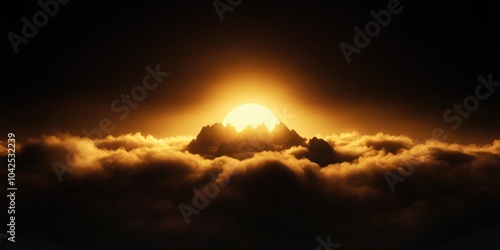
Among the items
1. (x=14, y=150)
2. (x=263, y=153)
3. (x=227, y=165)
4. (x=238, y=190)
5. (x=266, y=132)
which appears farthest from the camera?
(x=266, y=132)

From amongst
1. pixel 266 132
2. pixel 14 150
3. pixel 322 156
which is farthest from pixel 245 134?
pixel 14 150

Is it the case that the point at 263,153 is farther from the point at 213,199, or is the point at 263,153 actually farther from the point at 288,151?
the point at 213,199

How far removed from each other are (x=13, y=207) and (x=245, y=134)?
481ft

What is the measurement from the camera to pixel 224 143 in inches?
7869

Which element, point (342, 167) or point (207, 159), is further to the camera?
point (207, 159)

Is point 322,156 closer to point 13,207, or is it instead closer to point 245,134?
point 245,134

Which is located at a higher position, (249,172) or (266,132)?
(266,132)

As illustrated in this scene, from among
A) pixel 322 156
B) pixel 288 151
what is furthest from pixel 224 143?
pixel 322 156

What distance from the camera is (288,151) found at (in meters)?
194

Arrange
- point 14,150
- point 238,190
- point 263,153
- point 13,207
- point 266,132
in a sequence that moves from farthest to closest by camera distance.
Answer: point 266,132
point 263,153
point 238,190
point 14,150
point 13,207

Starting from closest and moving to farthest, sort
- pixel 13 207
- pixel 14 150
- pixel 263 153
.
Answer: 1. pixel 13 207
2. pixel 14 150
3. pixel 263 153

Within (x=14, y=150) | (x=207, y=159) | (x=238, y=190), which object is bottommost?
(x=14, y=150)

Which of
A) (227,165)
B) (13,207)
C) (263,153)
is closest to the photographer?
(13,207)

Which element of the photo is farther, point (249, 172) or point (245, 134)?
point (245, 134)
